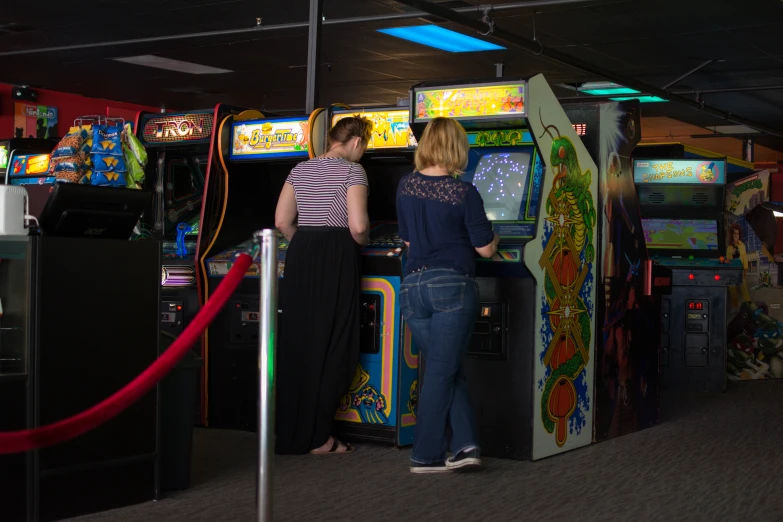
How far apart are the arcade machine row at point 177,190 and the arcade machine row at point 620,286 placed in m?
1.98

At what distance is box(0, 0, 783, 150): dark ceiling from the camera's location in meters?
8.93

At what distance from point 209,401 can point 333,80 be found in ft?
26.0

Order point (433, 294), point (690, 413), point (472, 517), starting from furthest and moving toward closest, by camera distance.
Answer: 1. point (690, 413)
2. point (433, 294)
3. point (472, 517)

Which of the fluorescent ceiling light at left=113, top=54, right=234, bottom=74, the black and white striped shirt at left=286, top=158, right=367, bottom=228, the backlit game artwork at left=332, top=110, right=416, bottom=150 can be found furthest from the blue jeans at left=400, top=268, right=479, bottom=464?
the fluorescent ceiling light at left=113, top=54, right=234, bottom=74

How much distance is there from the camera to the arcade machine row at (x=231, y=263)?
16.8 ft

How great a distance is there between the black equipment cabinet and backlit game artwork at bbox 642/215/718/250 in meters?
4.91

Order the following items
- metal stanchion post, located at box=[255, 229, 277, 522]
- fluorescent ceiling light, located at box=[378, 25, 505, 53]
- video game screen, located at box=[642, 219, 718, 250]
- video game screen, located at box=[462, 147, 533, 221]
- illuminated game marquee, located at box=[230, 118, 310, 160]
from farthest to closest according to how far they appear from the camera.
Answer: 1. fluorescent ceiling light, located at box=[378, 25, 505, 53]
2. video game screen, located at box=[642, 219, 718, 250]
3. illuminated game marquee, located at box=[230, 118, 310, 160]
4. video game screen, located at box=[462, 147, 533, 221]
5. metal stanchion post, located at box=[255, 229, 277, 522]

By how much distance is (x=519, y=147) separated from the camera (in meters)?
4.63

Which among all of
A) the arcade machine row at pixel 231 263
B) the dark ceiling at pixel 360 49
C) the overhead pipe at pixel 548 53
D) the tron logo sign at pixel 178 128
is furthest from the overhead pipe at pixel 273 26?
the arcade machine row at pixel 231 263

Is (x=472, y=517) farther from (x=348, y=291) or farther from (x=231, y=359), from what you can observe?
(x=231, y=359)

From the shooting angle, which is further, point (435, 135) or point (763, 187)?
point (763, 187)

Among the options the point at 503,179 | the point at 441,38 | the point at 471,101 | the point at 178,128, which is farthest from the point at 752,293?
the point at 178,128

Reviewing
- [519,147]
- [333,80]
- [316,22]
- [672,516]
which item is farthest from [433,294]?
[333,80]

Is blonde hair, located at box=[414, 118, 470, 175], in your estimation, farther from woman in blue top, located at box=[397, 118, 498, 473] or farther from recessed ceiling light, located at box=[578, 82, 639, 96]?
recessed ceiling light, located at box=[578, 82, 639, 96]
